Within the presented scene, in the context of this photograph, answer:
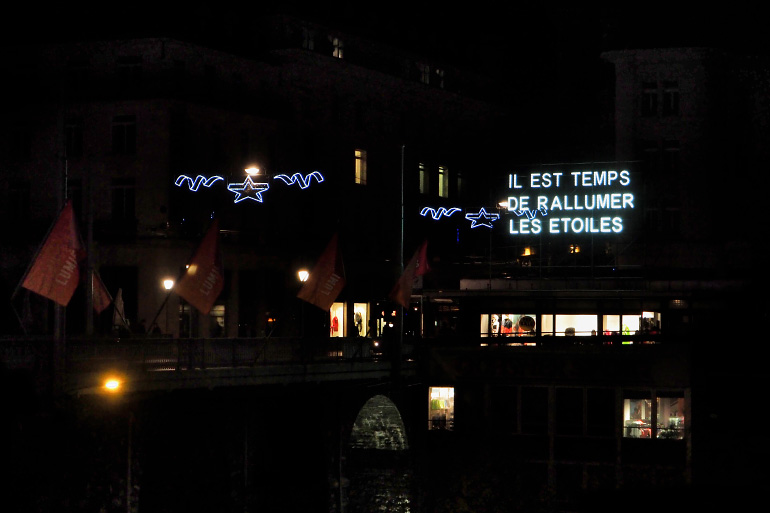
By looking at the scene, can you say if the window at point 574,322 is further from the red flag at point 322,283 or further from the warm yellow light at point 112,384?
the warm yellow light at point 112,384

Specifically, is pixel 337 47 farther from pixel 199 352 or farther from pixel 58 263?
pixel 58 263

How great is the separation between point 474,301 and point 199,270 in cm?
2276

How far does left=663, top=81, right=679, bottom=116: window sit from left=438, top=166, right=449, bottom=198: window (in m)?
18.3

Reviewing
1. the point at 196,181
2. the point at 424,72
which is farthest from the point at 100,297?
the point at 424,72

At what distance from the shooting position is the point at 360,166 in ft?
232

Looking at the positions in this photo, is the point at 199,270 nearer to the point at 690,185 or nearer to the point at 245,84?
the point at 245,84

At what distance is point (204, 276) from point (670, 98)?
36.0 m

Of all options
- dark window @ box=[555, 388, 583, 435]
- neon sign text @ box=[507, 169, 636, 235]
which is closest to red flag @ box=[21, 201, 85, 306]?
dark window @ box=[555, 388, 583, 435]

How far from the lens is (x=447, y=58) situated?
7794 cm

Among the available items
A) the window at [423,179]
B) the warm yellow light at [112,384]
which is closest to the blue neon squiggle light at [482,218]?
the warm yellow light at [112,384]

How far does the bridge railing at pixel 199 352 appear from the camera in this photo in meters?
30.0

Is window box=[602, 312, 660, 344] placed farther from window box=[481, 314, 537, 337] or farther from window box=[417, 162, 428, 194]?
window box=[417, 162, 428, 194]

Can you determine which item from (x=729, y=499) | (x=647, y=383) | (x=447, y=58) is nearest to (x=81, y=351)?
(x=647, y=383)

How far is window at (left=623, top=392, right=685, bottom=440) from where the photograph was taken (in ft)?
137
